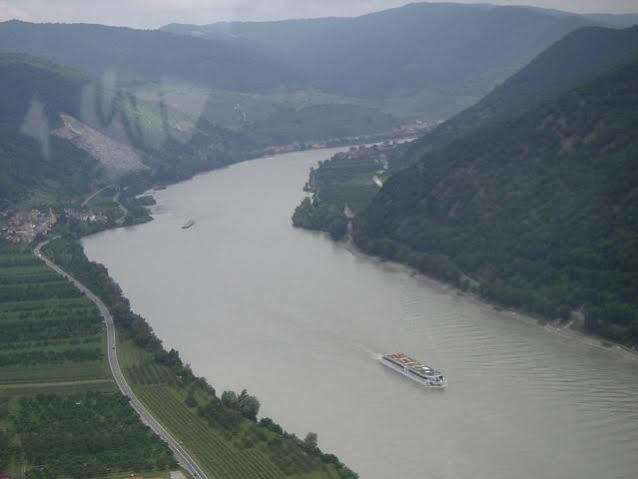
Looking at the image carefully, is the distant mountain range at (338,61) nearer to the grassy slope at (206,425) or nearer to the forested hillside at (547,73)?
the forested hillside at (547,73)

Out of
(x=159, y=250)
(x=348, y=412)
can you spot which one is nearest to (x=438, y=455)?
(x=348, y=412)

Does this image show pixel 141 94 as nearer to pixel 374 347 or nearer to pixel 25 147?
pixel 25 147

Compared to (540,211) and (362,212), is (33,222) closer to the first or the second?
(362,212)

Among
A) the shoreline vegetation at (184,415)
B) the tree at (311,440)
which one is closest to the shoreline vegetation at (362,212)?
the tree at (311,440)

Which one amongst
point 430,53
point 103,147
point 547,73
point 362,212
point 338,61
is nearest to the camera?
point 362,212

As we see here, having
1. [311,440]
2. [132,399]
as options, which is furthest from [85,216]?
→ [311,440]

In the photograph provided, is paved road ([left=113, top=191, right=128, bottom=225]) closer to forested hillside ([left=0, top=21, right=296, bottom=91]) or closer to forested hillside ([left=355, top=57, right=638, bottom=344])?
forested hillside ([left=355, top=57, right=638, bottom=344])

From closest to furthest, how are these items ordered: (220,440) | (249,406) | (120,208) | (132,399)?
(220,440) → (249,406) → (132,399) → (120,208)
